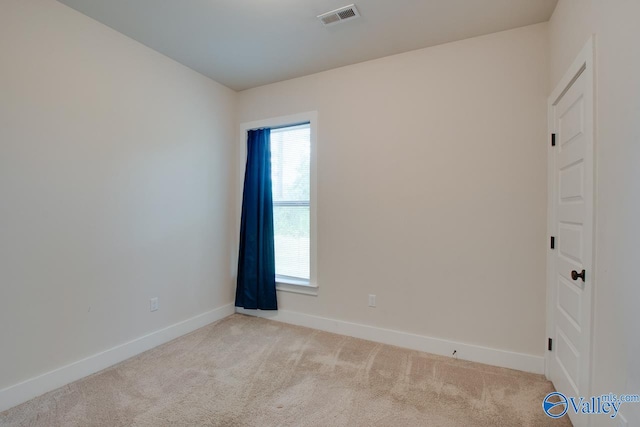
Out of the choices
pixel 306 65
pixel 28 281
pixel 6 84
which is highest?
pixel 306 65

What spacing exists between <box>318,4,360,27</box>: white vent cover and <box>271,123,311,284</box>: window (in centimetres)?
112

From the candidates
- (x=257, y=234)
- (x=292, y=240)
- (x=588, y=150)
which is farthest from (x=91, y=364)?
(x=588, y=150)

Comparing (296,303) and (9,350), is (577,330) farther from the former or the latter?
(9,350)

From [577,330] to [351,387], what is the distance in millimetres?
1443

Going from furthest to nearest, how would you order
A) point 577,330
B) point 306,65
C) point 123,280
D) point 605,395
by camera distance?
point 306,65
point 123,280
point 577,330
point 605,395

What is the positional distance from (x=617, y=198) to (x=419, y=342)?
1.90 meters

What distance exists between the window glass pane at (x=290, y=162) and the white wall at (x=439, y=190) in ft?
0.80

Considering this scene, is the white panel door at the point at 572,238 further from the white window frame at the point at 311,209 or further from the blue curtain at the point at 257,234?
the blue curtain at the point at 257,234

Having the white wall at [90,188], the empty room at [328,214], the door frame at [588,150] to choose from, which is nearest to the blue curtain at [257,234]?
the empty room at [328,214]

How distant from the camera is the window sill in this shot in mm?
3172

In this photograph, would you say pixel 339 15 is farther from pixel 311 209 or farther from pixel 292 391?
pixel 292 391

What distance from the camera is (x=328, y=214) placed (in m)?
3.08

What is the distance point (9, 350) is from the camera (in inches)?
73.4

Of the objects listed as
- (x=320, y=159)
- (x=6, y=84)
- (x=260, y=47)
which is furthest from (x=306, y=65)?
(x=6, y=84)
